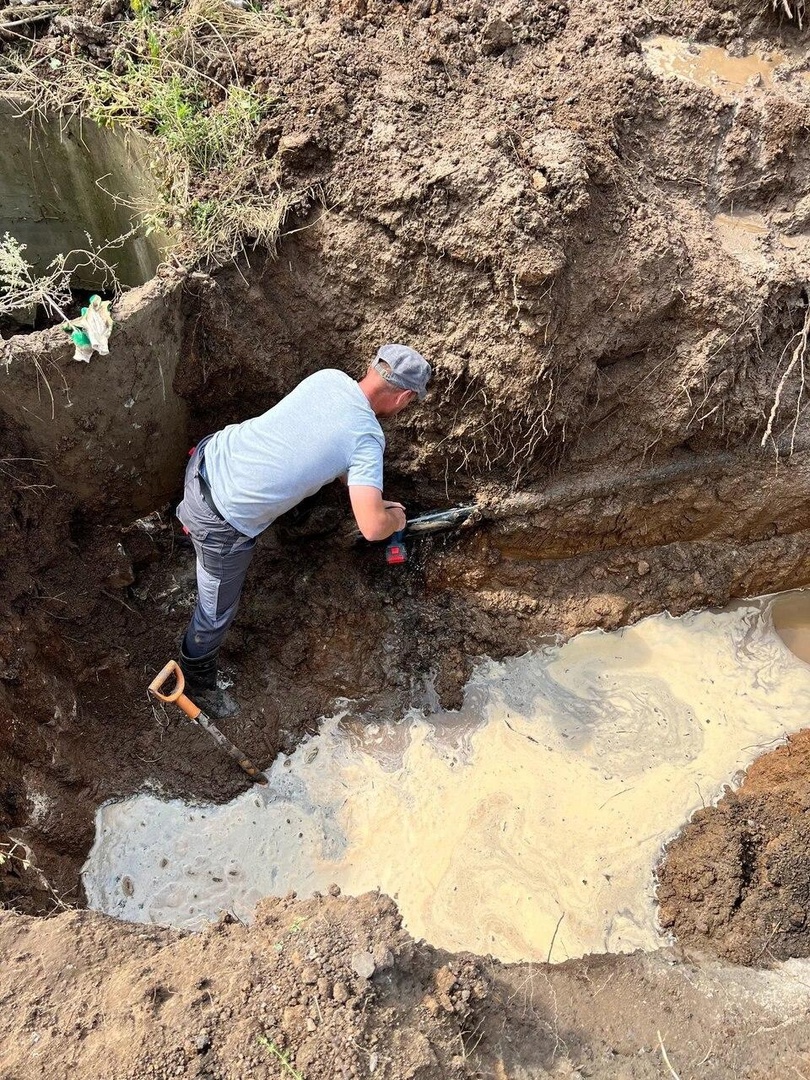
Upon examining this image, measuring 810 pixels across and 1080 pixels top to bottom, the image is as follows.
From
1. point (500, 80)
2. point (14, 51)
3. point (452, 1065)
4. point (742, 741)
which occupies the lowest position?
point (742, 741)

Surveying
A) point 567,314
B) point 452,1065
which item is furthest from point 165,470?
point 452,1065

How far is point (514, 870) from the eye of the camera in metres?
2.89

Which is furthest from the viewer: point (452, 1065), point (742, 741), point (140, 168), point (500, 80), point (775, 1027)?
point (742, 741)

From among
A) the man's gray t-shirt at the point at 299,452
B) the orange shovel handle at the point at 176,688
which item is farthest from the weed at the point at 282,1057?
the man's gray t-shirt at the point at 299,452

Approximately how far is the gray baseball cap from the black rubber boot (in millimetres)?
1383

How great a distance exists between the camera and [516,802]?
121 inches

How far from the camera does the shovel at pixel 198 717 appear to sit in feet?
8.91

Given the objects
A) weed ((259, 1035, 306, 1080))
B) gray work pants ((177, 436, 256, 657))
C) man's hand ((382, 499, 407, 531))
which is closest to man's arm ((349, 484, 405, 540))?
man's hand ((382, 499, 407, 531))

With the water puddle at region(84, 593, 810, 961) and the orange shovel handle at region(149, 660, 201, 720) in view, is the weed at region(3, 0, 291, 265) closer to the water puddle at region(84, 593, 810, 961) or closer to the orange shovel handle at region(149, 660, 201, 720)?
the orange shovel handle at region(149, 660, 201, 720)

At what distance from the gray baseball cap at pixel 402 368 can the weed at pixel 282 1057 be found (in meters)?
1.97

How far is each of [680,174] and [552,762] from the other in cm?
264

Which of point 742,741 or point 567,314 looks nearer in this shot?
point 567,314

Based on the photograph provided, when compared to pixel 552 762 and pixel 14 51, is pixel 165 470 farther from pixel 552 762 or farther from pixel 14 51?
pixel 552 762

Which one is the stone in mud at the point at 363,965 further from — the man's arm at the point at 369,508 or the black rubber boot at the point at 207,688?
the black rubber boot at the point at 207,688
